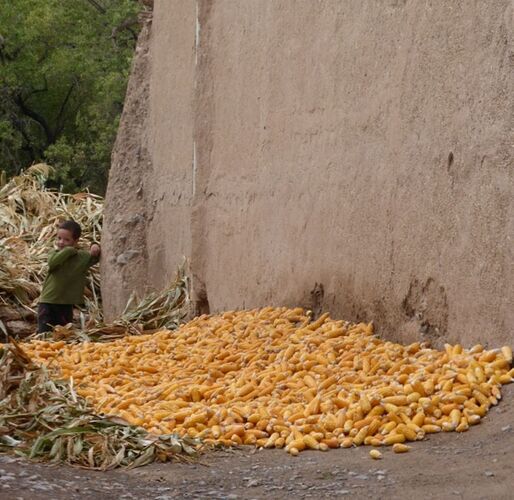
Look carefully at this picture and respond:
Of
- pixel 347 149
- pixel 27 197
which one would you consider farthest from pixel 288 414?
pixel 27 197

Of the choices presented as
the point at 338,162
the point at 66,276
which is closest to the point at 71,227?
the point at 66,276

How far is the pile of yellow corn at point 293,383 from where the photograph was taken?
5.14 meters

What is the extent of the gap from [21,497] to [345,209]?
10.4 ft

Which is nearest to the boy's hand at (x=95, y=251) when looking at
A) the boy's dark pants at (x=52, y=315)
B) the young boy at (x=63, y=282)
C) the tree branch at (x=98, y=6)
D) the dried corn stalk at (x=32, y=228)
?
the dried corn stalk at (x=32, y=228)

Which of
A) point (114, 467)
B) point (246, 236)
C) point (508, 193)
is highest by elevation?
point (508, 193)

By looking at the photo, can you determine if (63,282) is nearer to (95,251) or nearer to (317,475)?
(95,251)

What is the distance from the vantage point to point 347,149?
270 inches

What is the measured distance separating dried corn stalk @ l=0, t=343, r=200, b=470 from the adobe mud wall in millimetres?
1574

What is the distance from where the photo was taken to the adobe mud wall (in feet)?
18.0

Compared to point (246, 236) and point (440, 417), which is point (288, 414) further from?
point (246, 236)

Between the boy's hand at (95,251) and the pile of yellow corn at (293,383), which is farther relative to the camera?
the boy's hand at (95,251)

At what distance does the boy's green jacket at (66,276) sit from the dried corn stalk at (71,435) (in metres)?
4.44

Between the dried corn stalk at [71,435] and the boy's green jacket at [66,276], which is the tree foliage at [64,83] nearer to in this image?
the boy's green jacket at [66,276]

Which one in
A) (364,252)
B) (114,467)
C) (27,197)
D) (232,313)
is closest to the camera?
(114,467)
